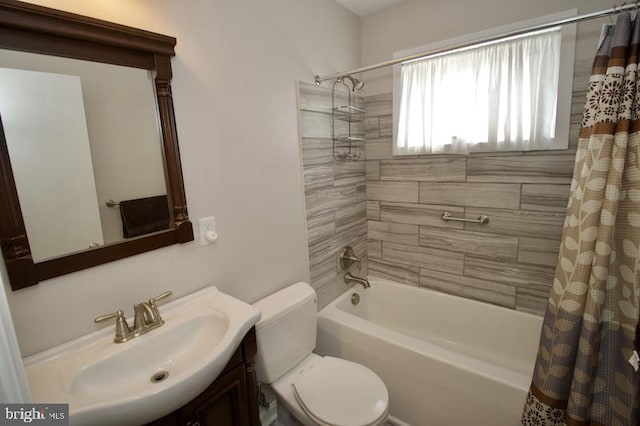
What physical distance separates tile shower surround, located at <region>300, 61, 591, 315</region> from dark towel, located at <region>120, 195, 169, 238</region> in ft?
3.02

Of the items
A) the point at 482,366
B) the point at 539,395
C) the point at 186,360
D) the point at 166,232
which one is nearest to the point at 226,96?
the point at 166,232

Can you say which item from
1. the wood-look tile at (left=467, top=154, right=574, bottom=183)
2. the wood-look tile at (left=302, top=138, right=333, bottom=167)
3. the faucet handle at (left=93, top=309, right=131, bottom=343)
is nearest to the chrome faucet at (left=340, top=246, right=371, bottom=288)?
the wood-look tile at (left=302, top=138, right=333, bottom=167)

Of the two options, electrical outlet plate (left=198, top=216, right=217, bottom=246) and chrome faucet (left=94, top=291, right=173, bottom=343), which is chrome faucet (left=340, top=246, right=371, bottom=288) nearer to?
electrical outlet plate (left=198, top=216, right=217, bottom=246)

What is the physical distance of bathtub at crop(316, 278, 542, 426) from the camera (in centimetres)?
149

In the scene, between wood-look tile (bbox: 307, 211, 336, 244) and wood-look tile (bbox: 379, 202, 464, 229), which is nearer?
wood-look tile (bbox: 307, 211, 336, 244)

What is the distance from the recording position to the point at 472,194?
212 centimetres

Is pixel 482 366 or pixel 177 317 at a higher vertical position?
pixel 177 317

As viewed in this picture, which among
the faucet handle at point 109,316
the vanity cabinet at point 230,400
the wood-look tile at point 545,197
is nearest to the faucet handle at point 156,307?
the faucet handle at point 109,316

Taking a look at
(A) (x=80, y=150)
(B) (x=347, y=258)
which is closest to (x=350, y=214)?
(B) (x=347, y=258)

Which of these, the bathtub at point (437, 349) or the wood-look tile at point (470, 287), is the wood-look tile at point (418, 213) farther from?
the bathtub at point (437, 349)

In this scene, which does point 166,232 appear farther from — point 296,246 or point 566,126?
point 566,126

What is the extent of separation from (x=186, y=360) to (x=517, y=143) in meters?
2.17

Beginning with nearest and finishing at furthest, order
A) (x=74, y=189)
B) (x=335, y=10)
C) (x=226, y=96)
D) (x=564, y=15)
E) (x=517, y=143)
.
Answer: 1. (x=74, y=189)
2. (x=226, y=96)
3. (x=564, y=15)
4. (x=517, y=143)
5. (x=335, y=10)

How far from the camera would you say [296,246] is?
1974 millimetres
